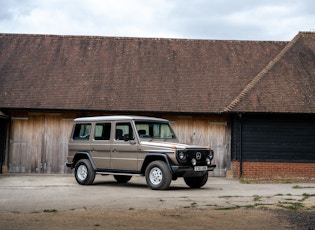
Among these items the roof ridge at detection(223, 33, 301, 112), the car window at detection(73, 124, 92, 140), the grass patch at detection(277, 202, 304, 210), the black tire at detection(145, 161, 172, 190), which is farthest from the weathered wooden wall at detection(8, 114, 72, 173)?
the grass patch at detection(277, 202, 304, 210)

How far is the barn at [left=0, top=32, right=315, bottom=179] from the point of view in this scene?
794 inches

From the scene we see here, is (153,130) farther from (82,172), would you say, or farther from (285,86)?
(285,86)

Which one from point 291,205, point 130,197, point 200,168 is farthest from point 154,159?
point 291,205

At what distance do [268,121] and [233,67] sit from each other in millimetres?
3774

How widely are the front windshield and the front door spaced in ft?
0.81

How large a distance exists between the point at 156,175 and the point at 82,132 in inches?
127

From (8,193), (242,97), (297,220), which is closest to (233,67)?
(242,97)

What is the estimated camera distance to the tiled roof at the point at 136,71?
822 inches

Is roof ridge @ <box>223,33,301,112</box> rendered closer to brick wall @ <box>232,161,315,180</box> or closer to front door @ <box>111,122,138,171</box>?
brick wall @ <box>232,161,315,180</box>

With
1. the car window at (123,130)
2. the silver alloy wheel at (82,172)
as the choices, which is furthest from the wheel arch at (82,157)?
the car window at (123,130)

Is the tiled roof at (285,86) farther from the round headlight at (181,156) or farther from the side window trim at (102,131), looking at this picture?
the round headlight at (181,156)

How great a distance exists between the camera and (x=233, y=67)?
23141 millimetres

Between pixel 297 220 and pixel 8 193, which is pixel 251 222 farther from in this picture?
pixel 8 193

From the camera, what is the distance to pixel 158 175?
550 inches
